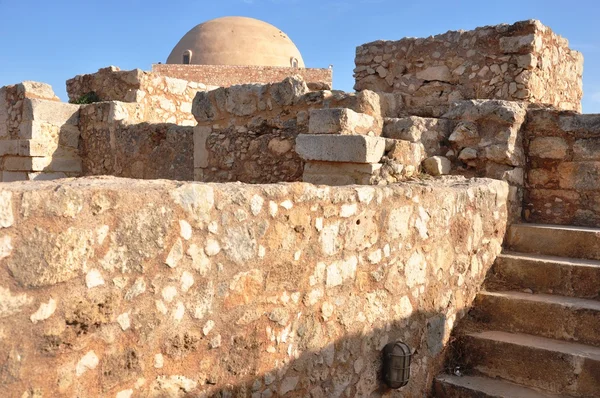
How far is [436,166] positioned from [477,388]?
2172mm

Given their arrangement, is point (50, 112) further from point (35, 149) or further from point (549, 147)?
point (549, 147)

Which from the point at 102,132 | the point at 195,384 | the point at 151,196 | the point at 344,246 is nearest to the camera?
the point at 151,196

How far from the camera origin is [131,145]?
276 inches

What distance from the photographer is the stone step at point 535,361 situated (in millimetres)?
3365

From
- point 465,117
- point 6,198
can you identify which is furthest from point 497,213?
point 6,198

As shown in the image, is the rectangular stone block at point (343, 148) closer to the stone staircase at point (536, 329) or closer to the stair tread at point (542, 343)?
the stone staircase at point (536, 329)

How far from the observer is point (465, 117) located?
5.25 metres

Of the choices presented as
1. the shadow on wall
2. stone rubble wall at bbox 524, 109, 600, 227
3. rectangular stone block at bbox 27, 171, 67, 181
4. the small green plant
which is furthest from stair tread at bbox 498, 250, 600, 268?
the small green plant

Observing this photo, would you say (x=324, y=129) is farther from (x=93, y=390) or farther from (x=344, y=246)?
(x=93, y=390)

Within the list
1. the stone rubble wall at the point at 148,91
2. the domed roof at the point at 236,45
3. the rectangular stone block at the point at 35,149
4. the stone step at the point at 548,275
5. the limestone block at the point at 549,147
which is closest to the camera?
the stone step at the point at 548,275

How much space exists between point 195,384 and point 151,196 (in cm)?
74

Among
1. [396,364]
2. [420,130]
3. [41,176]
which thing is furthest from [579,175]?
[41,176]

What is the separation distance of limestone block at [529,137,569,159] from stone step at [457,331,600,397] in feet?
6.48

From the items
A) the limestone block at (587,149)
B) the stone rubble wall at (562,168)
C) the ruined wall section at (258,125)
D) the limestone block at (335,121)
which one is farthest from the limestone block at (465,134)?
the limestone block at (335,121)
